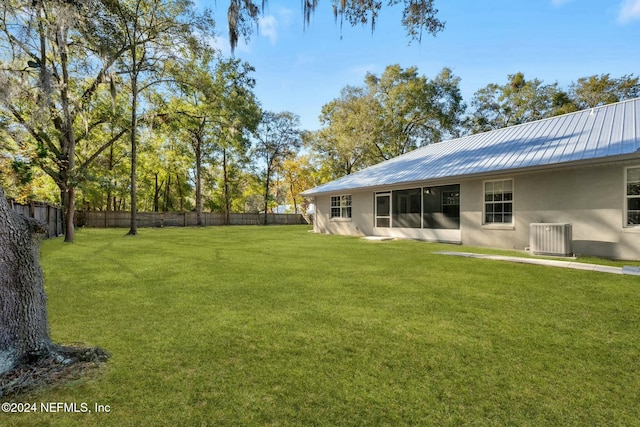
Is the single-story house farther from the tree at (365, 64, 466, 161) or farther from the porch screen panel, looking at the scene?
the tree at (365, 64, 466, 161)

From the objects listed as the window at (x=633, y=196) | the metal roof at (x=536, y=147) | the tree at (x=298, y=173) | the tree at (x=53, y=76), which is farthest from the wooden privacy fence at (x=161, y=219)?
Answer: the window at (x=633, y=196)

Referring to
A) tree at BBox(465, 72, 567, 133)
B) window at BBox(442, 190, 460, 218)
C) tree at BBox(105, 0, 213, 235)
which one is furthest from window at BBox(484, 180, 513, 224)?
tree at BBox(465, 72, 567, 133)

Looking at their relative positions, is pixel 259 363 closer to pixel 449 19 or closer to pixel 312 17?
pixel 312 17

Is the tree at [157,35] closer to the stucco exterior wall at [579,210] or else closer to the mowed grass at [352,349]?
the mowed grass at [352,349]

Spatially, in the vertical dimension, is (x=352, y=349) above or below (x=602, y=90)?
below

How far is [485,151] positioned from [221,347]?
10699 mm

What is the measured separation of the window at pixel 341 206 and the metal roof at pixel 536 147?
4.11ft

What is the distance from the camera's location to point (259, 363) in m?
2.21

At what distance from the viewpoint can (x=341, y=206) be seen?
1505 centimetres

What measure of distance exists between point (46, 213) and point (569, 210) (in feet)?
59.0

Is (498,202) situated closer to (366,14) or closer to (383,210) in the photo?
(383,210)

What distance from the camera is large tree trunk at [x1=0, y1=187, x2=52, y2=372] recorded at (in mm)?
1851

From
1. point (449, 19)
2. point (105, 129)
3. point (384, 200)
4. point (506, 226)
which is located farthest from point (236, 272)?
point (105, 129)

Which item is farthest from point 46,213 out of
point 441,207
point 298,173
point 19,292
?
point 298,173
